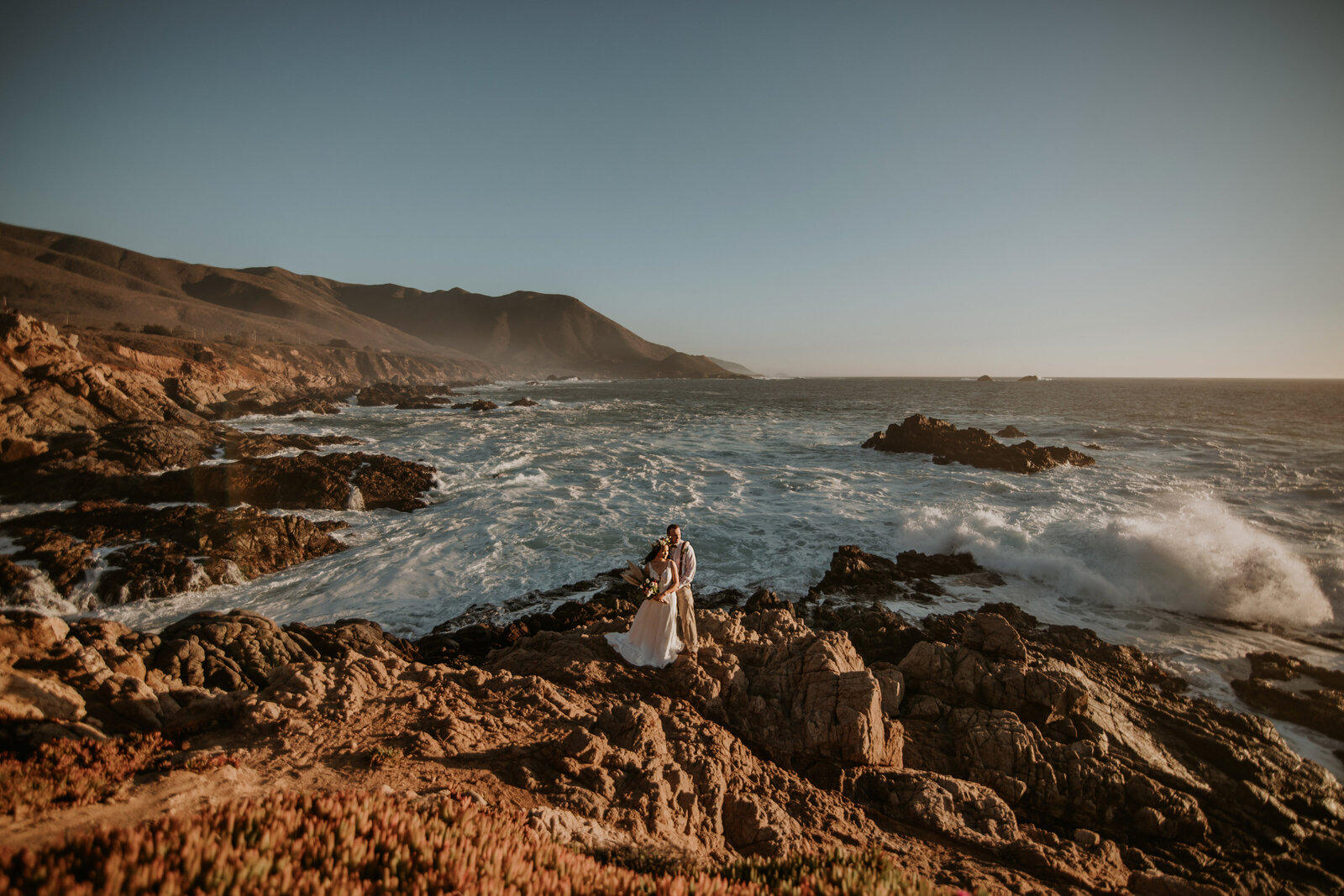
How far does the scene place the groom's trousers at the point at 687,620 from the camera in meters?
7.81

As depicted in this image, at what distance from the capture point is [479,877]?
305cm

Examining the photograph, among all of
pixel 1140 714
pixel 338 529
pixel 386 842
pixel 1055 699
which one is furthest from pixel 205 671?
pixel 1140 714

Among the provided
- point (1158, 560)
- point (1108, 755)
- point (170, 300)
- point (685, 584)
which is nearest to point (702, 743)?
point (685, 584)

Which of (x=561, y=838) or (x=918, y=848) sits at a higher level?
(x=561, y=838)

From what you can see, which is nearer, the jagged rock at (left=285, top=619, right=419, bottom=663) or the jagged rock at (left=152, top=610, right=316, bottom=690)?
the jagged rock at (left=152, top=610, right=316, bottom=690)

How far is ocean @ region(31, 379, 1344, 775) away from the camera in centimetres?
1202

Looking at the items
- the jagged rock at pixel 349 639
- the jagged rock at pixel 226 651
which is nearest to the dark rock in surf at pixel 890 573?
the jagged rock at pixel 349 639

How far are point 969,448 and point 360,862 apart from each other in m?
33.0

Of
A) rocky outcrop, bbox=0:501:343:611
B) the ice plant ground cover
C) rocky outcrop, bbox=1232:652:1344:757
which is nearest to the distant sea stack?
rocky outcrop, bbox=0:501:343:611

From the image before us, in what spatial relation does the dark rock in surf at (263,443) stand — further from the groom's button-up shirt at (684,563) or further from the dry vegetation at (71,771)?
the groom's button-up shirt at (684,563)

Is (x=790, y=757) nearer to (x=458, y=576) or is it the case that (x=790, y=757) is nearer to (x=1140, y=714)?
(x=1140, y=714)

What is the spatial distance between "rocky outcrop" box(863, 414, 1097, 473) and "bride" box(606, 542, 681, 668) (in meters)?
26.4

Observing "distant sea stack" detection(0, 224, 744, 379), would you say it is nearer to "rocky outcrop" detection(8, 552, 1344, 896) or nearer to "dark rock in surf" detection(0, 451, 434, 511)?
"dark rock in surf" detection(0, 451, 434, 511)

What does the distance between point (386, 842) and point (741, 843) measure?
3306mm
